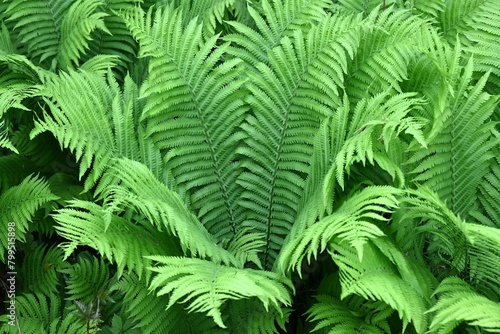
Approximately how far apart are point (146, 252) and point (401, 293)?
0.75 meters

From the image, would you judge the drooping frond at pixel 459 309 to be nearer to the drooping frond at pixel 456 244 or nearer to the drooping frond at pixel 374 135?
the drooping frond at pixel 456 244

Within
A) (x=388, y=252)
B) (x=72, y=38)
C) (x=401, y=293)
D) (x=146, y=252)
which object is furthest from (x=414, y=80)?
(x=72, y=38)

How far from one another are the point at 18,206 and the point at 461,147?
61.4 inches

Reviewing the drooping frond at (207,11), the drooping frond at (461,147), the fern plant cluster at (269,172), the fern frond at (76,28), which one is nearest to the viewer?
the fern plant cluster at (269,172)

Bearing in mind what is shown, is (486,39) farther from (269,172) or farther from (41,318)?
(41,318)

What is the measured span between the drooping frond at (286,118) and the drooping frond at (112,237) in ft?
1.36

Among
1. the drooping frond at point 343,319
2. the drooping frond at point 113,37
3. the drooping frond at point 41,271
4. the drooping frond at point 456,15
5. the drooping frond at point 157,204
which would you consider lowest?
the drooping frond at point 41,271

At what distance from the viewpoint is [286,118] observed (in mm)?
2107

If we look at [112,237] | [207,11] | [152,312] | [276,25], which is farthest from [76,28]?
[152,312]

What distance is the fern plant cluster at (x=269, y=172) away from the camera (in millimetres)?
1756

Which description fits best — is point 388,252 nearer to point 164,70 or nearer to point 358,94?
point 358,94

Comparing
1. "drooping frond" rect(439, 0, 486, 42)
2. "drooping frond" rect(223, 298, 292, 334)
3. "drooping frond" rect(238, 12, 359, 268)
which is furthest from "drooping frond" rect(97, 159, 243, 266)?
"drooping frond" rect(439, 0, 486, 42)

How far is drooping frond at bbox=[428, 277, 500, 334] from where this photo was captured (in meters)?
1.50

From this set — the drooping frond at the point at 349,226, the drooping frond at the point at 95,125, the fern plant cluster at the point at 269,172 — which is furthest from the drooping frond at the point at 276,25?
the drooping frond at the point at 349,226
